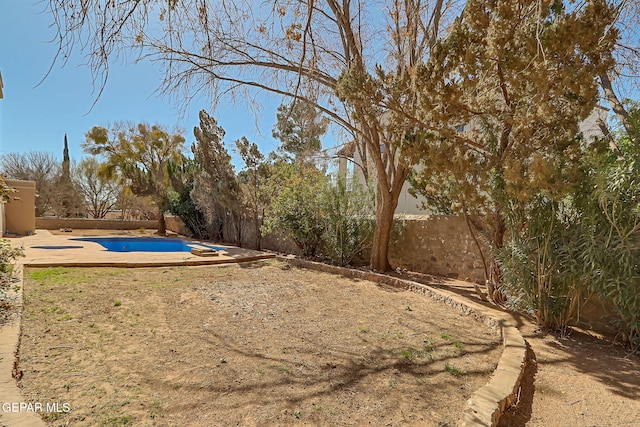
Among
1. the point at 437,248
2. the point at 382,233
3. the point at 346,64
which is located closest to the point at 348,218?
the point at 382,233

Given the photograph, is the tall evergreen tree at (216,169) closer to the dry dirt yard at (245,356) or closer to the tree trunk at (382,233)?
the tree trunk at (382,233)

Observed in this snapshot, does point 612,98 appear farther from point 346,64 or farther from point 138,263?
point 138,263

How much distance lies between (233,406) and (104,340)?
2156mm

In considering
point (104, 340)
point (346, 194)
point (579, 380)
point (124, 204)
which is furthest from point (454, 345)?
point (124, 204)

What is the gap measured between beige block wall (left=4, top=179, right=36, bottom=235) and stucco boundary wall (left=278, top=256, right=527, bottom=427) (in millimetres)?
17769

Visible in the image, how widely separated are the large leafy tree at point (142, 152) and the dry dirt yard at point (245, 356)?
13.9m

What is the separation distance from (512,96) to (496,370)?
387 cm

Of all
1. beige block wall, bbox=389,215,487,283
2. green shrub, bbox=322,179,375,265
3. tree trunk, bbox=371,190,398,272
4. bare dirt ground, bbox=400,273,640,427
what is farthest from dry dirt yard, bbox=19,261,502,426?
green shrub, bbox=322,179,375,265

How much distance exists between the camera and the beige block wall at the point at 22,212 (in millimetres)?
14605

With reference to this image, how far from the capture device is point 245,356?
11.3 ft

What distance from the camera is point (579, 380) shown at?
317cm

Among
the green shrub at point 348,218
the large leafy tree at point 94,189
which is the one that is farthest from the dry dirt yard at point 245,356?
the large leafy tree at point 94,189
